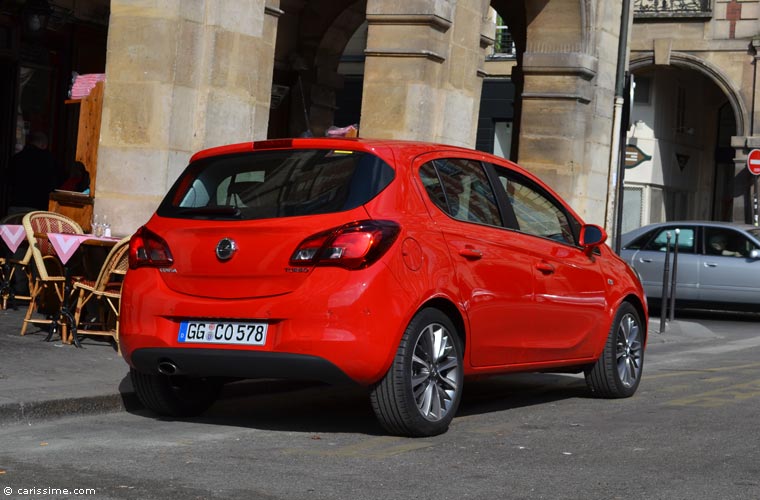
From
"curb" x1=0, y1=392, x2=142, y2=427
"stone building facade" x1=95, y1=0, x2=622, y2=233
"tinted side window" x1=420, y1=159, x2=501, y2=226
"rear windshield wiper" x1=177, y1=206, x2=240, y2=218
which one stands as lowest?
"curb" x1=0, y1=392, x2=142, y2=427

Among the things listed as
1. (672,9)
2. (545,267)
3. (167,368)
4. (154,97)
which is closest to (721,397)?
(545,267)

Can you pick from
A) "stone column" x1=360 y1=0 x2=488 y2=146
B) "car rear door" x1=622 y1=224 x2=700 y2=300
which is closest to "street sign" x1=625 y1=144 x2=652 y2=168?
"car rear door" x1=622 y1=224 x2=700 y2=300

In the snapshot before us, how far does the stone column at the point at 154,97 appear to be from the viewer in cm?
1291

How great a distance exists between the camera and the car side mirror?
958 cm

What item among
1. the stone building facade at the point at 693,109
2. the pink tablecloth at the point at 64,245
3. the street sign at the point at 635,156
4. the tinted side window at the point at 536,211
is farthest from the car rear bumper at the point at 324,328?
the street sign at the point at 635,156

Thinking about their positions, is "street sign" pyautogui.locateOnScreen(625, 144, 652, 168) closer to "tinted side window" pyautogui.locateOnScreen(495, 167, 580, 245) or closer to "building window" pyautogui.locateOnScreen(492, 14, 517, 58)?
"building window" pyautogui.locateOnScreen(492, 14, 517, 58)

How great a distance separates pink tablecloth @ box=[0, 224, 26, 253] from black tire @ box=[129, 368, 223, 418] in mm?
4730

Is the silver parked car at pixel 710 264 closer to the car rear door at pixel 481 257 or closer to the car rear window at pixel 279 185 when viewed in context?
the car rear door at pixel 481 257

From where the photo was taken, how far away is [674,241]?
22.4 metres

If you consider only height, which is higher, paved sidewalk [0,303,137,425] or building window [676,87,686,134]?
building window [676,87,686,134]

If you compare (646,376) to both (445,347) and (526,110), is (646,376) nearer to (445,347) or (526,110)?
(445,347)

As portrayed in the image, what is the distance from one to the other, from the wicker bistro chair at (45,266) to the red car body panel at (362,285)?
3.52 m

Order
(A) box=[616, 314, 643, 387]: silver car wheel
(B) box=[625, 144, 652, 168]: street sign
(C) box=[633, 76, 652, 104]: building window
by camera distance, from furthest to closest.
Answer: (C) box=[633, 76, 652, 104]: building window < (B) box=[625, 144, 652, 168]: street sign < (A) box=[616, 314, 643, 387]: silver car wheel

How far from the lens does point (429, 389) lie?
786cm
